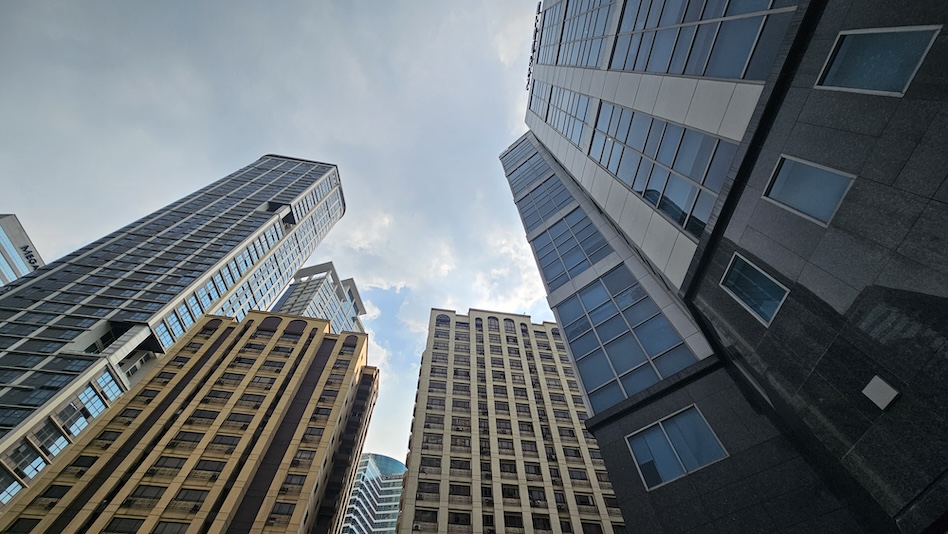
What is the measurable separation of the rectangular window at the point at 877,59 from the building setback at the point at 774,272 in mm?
32

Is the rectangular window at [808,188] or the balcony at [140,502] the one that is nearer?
the rectangular window at [808,188]

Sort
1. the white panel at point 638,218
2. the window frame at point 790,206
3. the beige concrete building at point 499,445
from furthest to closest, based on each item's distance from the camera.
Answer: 1. the beige concrete building at point 499,445
2. the white panel at point 638,218
3. the window frame at point 790,206

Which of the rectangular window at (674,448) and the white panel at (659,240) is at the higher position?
the white panel at (659,240)

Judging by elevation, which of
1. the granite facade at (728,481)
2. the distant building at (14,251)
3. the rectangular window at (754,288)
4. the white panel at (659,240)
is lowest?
the granite facade at (728,481)

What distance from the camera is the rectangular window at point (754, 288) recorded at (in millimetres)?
9273

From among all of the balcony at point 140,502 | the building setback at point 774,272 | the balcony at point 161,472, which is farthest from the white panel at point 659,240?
the balcony at point 161,472

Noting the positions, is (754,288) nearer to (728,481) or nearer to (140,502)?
(728,481)

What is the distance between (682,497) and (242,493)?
1612 inches

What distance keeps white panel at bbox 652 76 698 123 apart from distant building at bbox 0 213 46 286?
120 m

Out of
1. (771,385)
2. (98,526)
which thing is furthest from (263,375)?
(771,385)

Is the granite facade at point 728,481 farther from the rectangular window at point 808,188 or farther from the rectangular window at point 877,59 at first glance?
the rectangular window at point 877,59

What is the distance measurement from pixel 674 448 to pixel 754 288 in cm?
680

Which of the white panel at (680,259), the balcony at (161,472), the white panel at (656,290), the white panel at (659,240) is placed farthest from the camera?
the balcony at (161,472)

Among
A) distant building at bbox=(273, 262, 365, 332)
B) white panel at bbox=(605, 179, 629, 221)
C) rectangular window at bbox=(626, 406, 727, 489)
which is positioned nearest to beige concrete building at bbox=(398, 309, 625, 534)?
rectangular window at bbox=(626, 406, 727, 489)
